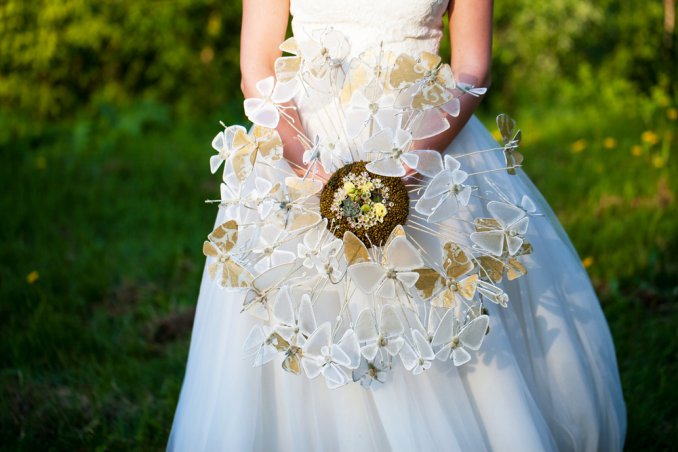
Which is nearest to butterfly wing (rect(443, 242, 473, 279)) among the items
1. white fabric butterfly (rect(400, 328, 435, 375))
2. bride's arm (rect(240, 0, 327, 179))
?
white fabric butterfly (rect(400, 328, 435, 375))

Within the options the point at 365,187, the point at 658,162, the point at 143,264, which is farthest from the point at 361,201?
the point at 658,162

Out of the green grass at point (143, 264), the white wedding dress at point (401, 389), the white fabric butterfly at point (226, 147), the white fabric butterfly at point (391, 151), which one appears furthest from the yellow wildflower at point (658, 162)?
the white fabric butterfly at point (226, 147)

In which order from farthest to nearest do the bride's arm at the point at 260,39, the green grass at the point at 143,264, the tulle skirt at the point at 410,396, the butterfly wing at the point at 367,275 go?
the green grass at the point at 143,264
the bride's arm at the point at 260,39
the tulle skirt at the point at 410,396
the butterfly wing at the point at 367,275

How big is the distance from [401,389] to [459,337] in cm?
22

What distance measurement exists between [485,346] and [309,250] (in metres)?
0.54

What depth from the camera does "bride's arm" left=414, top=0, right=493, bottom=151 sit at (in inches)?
75.5

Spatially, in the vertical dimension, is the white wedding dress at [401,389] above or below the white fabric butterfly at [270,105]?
below

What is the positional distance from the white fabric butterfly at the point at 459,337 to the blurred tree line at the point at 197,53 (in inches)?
180

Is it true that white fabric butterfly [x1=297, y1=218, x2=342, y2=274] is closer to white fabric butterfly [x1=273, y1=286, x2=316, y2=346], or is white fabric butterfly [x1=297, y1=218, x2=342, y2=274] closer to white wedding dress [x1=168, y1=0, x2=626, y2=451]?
white fabric butterfly [x1=273, y1=286, x2=316, y2=346]

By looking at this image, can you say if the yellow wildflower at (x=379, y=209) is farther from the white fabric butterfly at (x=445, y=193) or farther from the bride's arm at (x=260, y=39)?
the bride's arm at (x=260, y=39)

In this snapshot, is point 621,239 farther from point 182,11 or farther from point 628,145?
point 182,11

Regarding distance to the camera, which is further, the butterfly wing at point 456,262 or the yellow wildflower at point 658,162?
the yellow wildflower at point 658,162

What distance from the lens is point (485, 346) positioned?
1.93m

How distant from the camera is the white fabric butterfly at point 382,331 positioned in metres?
1.69
